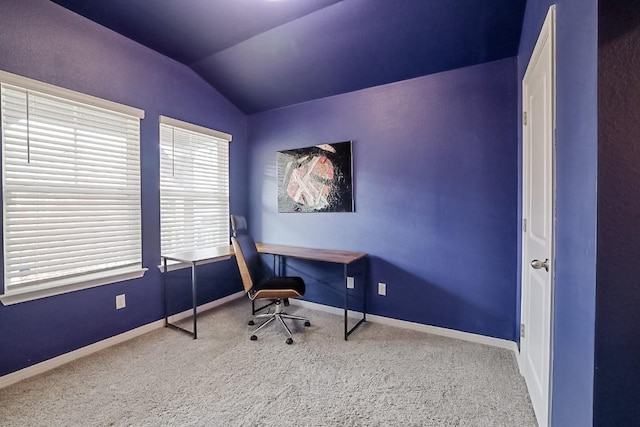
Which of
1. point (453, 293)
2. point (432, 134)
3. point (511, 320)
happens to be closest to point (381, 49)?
point (432, 134)

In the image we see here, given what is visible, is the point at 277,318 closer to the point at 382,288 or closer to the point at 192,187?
the point at 382,288

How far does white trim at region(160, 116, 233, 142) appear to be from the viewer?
2.75m

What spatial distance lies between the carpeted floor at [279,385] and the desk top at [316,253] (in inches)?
27.5

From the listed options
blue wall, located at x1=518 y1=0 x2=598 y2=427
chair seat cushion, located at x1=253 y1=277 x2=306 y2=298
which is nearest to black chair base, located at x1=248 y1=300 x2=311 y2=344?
chair seat cushion, located at x1=253 y1=277 x2=306 y2=298

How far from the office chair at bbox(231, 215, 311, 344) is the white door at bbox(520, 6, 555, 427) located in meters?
1.66

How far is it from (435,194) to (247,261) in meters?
1.80

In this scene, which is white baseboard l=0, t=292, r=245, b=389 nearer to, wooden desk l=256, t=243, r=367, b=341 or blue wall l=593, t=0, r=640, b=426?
wooden desk l=256, t=243, r=367, b=341

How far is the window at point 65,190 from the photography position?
6.21ft

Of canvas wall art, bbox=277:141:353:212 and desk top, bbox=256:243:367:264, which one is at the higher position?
canvas wall art, bbox=277:141:353:212

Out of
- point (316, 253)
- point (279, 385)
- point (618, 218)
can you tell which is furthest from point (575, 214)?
point (316, 253)

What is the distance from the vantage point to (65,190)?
6.93ft

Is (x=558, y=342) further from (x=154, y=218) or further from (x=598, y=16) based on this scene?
(x=154, y=218)

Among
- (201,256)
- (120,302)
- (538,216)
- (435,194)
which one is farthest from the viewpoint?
(201,256)

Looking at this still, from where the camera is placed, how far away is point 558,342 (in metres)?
1.14
